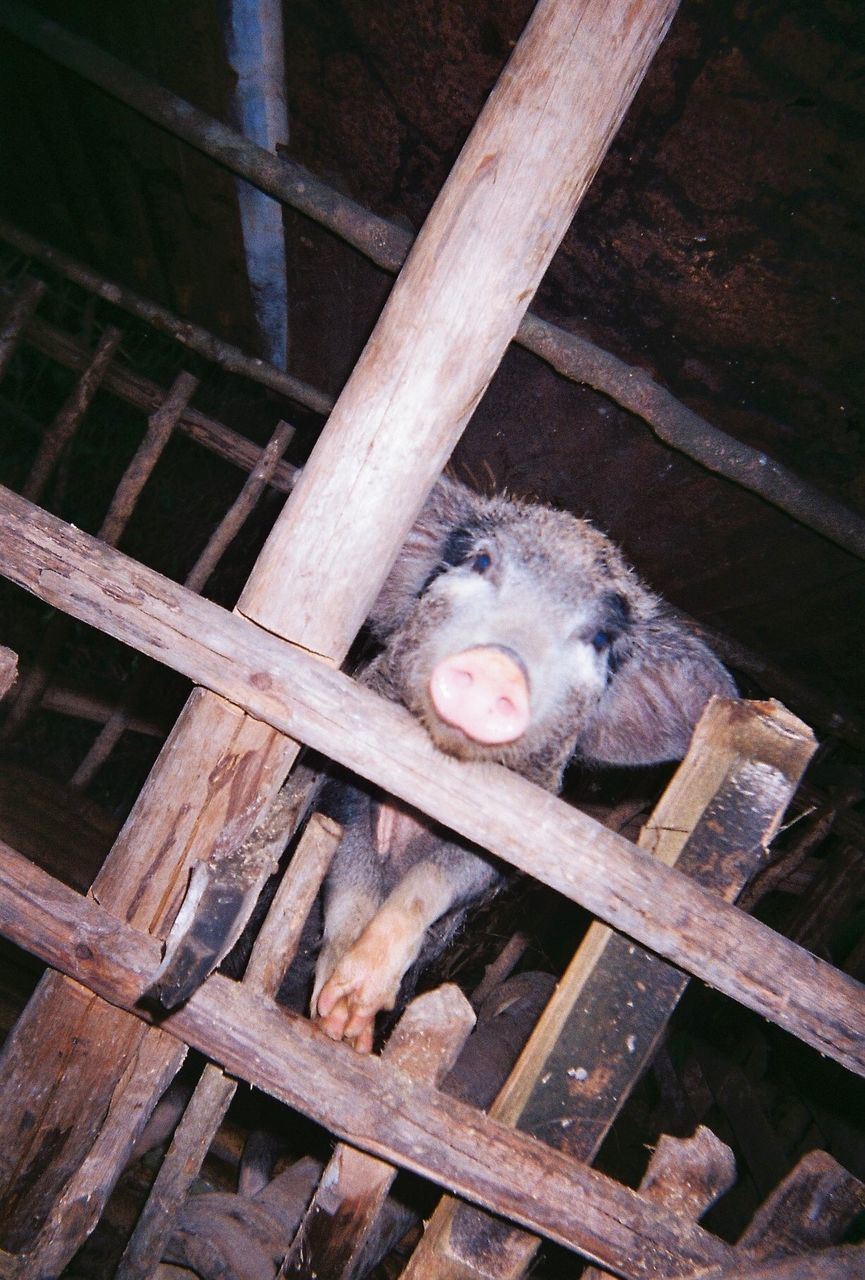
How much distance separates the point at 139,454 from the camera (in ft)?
12.8

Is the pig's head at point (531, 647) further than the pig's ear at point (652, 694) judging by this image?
No

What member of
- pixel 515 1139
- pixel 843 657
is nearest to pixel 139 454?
pixel 515 1139

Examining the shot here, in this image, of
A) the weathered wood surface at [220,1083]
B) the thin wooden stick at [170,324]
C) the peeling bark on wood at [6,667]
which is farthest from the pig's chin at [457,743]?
the thin wooden stick at [170,324]

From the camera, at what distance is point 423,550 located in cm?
286

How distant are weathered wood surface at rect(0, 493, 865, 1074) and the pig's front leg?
0.68m

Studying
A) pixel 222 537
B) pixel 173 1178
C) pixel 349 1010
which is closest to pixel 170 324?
pixel 222 537

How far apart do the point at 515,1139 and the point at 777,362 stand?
2.60 metres

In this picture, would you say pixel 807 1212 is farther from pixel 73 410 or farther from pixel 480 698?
pixel 73 410

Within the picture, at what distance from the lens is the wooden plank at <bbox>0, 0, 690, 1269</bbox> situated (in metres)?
1.37

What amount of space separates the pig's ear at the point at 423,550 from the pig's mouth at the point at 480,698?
112cm

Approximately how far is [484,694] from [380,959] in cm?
91

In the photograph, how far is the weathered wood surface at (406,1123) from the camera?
148 cm

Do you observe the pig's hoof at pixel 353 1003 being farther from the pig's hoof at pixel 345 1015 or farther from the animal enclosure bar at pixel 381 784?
the animal enclosure bar at pixel 381 784

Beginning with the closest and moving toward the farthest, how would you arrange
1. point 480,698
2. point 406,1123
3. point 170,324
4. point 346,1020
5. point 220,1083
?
1. point 406,1123
2. point 480,698
3. point 346,1020
4. point 220,1083
5. point 170,324
